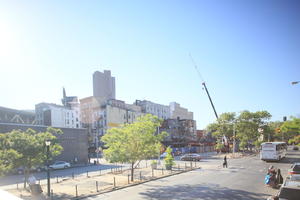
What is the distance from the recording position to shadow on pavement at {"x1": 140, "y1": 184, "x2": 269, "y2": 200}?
14.6 meters

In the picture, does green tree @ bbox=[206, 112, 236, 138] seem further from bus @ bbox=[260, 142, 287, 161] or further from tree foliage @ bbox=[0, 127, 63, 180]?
tree foliage @ bbox=[0, 127, 63, 180]

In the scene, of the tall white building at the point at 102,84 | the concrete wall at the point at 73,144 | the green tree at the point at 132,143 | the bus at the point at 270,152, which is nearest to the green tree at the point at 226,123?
the bus at the point at 270,152

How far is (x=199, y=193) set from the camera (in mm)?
15914

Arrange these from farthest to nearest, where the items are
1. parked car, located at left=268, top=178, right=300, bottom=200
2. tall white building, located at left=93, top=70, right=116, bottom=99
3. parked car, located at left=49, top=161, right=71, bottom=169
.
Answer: tall white building, located at left=93, top=70, right=116, bottom=99 < parked car, located at left=49, top=161, right=71, bottom=169 < parked car, located at left=268, top=178, right=300, bottom=200

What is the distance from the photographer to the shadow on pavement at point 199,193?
47.8 ft

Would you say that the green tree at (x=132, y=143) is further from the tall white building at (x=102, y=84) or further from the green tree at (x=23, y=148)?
the tall white building at (x=102, y=84)

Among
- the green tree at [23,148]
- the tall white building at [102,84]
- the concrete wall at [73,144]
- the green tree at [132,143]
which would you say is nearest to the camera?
the green tree at [23,148]

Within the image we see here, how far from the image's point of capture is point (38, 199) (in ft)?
52.3

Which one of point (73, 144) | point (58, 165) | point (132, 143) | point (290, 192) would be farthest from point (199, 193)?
point (73, 144)

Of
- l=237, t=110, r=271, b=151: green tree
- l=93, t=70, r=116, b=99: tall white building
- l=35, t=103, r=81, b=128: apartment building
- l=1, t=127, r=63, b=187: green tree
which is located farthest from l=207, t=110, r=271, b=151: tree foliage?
l=93, t=70, r=116, b=99: tall white building

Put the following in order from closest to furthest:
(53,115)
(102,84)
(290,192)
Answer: (290,192), (53,115), (102,84)

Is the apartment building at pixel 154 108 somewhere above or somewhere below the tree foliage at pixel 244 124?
above

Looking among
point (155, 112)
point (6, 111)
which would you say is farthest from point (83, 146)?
point (155, 112)

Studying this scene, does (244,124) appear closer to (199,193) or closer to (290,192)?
(199,193)
